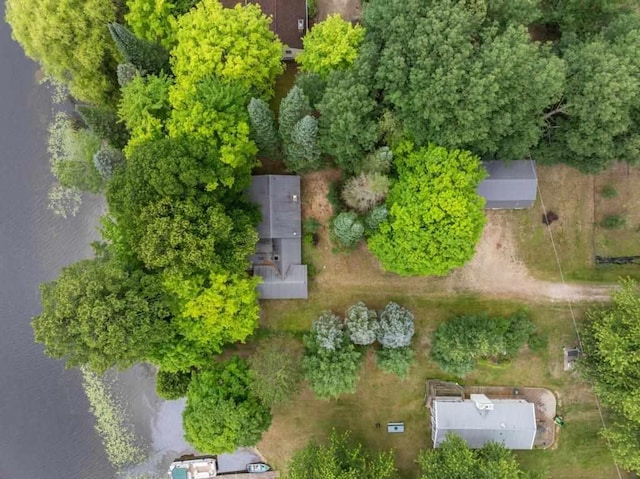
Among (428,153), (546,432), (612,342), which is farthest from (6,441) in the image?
(612,342)

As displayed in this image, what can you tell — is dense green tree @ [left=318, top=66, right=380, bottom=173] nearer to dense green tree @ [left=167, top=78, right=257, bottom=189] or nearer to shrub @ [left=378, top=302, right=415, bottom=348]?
dense green tree @ [left=167, top=78, right=257, bottom=189]

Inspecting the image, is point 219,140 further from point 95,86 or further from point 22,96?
point 22,96

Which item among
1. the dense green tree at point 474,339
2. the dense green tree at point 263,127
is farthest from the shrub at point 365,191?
the dense green tree at point 474,339

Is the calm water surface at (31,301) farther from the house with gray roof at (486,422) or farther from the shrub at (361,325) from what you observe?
the house with gray roof at (486,422)

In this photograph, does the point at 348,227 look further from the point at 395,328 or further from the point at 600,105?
the point at 600,105

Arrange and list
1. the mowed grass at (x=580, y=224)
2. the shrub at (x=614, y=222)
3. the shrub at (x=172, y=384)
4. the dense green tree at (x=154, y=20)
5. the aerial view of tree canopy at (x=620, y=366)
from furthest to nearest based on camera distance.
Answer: the mowed grass at (x=580, y=224) → the shrub at (x=614, y=222) → the shrub at (x=172, y=384) → the dense green tree at (x=154, y=20) → the aerial view of tree canopy at (x=620, y=366)

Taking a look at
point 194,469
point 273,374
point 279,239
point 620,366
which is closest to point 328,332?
point 273,374

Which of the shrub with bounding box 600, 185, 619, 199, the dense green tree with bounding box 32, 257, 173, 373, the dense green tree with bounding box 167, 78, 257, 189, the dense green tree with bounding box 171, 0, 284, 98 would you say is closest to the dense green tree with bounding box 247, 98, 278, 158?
the dense green tree with bounding box 167, 78, 257, 189

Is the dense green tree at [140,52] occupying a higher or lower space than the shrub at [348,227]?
higher
